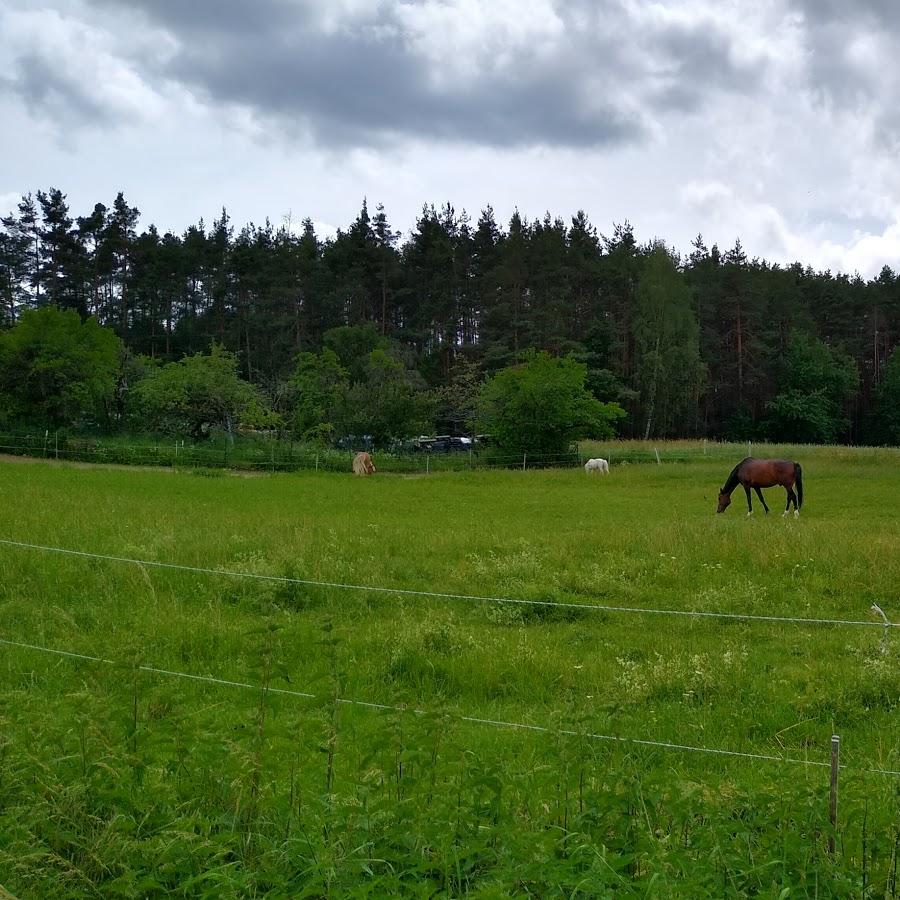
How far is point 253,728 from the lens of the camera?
190 inches

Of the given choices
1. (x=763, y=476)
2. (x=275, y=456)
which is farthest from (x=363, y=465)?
(x=763, y=476)

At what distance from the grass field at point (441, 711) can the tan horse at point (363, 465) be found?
1821cm

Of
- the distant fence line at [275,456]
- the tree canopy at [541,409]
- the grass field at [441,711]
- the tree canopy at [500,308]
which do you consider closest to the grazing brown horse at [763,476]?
the grass field at [441,711]

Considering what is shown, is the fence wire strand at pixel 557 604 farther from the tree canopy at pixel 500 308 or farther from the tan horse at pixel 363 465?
the tree canopy at pixel 500 308

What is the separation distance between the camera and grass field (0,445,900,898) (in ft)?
10.9

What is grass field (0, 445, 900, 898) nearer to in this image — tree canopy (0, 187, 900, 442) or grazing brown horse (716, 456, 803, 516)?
grazing brown horse (716, 456, 803, 516)

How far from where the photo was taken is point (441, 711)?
3.98 metres

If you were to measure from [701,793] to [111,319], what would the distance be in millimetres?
72459

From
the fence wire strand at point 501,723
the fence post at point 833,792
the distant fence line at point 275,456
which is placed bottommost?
the fence wire strand at point 501,723

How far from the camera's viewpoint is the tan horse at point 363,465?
115ft

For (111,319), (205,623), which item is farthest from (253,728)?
(111,319)

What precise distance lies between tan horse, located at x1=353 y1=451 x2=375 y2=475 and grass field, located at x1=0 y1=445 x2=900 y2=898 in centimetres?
1821

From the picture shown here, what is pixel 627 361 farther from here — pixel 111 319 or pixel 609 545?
pixel 609 545

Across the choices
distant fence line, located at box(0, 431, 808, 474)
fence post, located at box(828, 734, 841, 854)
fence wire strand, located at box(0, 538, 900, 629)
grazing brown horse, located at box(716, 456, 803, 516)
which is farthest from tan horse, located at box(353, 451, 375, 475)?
fence post, located at box(828, 734, 841, 854)
